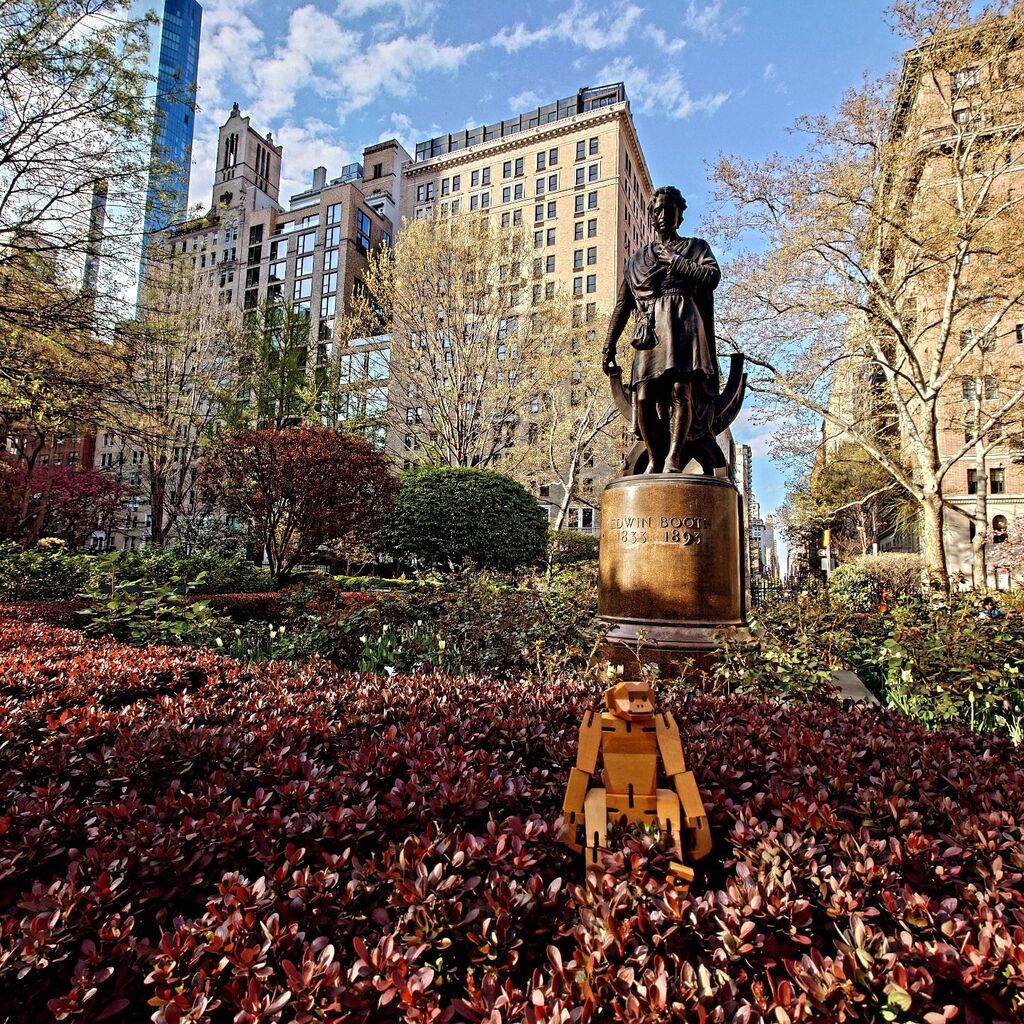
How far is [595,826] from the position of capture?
1797mm

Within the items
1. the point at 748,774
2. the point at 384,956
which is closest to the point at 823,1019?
the point at 384,956

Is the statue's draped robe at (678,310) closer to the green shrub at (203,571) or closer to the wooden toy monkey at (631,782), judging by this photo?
the wooden toy monkey at (631,782)

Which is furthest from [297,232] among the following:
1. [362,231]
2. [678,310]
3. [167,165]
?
[678,310]

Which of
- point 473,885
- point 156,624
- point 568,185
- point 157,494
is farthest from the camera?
point 568,185

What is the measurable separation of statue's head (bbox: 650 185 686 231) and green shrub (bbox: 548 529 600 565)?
48.6 ft

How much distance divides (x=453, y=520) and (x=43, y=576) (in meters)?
8.95

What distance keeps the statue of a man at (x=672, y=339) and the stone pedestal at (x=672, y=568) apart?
73 centimetres

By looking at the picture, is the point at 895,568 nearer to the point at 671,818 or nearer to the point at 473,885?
the point at 671,818

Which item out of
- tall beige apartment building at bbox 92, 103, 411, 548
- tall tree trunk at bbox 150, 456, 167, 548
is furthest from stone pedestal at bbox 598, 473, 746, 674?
tall beige apartment building at bbox 92, 103, 411, 548

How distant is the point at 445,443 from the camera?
23.0 meters

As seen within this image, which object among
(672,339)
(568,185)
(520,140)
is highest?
(520,140)

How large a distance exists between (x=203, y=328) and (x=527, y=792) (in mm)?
25995

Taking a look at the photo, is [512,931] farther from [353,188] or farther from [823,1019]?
[353,188]

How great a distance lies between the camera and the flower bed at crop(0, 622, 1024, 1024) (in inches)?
50.6
